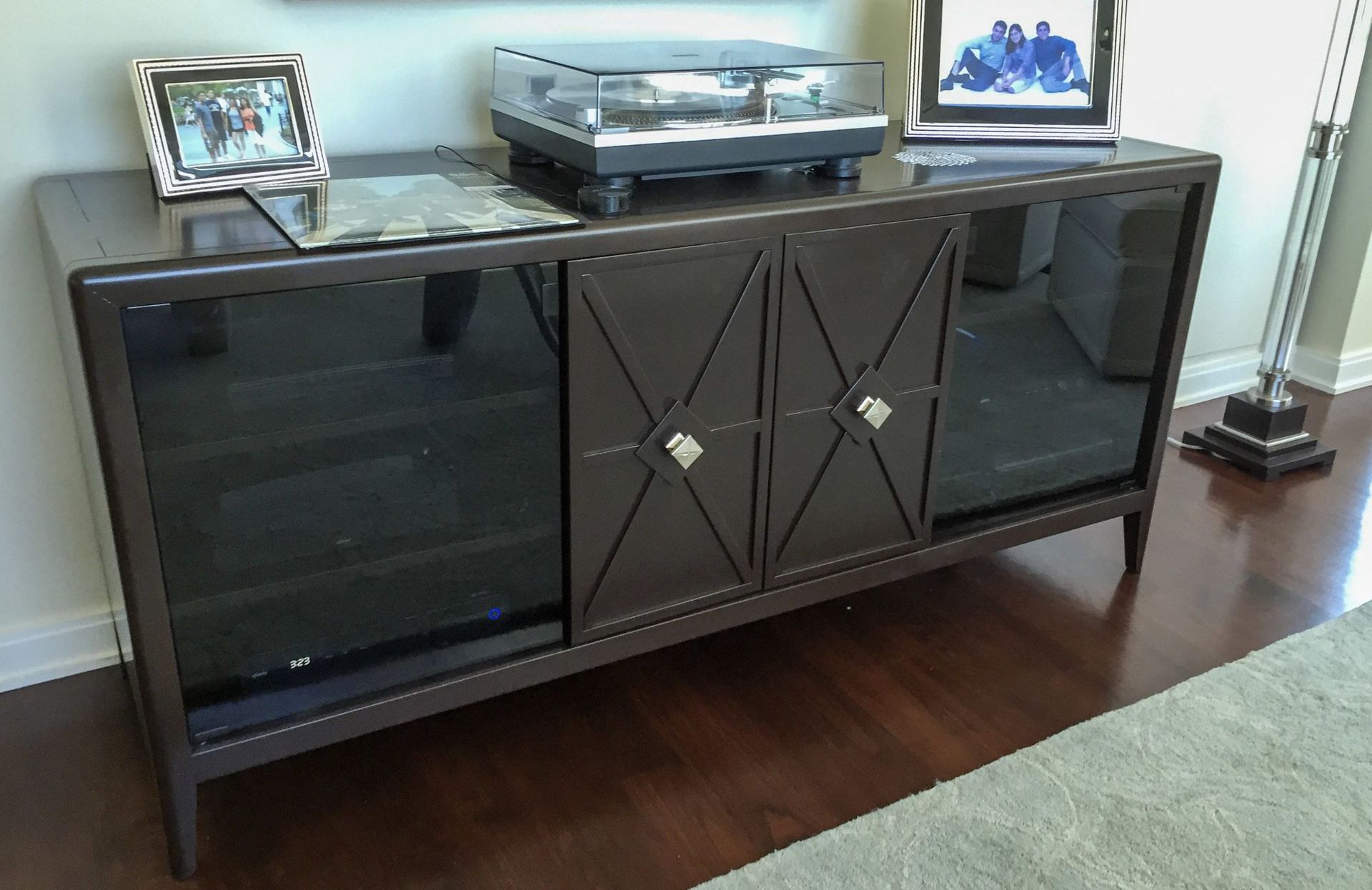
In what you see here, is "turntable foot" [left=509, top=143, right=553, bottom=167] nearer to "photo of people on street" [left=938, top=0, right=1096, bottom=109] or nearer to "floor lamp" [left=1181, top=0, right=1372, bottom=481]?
"photo of people on street" [left=938, top=0, right=1096, bottom=109]

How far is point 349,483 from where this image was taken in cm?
132

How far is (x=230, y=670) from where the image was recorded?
1313 millimetres

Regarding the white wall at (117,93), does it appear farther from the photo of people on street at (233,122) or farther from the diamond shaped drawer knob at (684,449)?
the diamond shaped drawer knob at (684,449)

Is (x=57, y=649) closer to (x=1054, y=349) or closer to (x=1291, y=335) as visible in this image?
(x=1054, y=349)

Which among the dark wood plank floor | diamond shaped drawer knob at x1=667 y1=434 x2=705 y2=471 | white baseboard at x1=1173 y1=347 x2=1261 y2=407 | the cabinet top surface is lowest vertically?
the dark wood plank floor

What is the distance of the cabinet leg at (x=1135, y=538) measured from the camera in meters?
2.03

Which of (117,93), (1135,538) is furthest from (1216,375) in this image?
(117,93)

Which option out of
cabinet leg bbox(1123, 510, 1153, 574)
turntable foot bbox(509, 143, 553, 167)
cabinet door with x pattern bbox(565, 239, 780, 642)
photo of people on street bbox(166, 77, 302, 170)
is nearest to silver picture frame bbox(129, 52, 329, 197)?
photo of people on street bbox(166, 77, 302, 170)

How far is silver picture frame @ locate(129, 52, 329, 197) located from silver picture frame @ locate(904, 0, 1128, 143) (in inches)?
37.0

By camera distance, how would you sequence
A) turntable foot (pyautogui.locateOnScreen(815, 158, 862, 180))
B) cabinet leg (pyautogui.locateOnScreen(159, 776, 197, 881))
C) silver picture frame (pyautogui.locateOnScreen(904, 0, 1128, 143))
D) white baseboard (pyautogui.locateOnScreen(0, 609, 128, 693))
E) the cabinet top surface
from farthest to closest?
silver picture frame (pyautogui.locateOnScreen(904, 0, 1128, 143)), white baseboard (pyautogui.locateOnScreen(0, 609, 128, 693)), turntable foot (pyautogui.locateOnScreen(815, 158, 862, 180)), cabinet leg (pyautogui.locateOnScreen(159, 776, 197, 881)), the cabinet top surface

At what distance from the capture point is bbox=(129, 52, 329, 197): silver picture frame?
4.33 ft

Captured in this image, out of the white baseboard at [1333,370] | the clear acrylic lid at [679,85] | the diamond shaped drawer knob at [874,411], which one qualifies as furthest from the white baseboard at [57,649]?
the white baseboard at [1333,370]

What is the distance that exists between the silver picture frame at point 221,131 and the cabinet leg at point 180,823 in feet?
2.24

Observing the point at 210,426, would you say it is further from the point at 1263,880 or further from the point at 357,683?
the point at 1263,880
